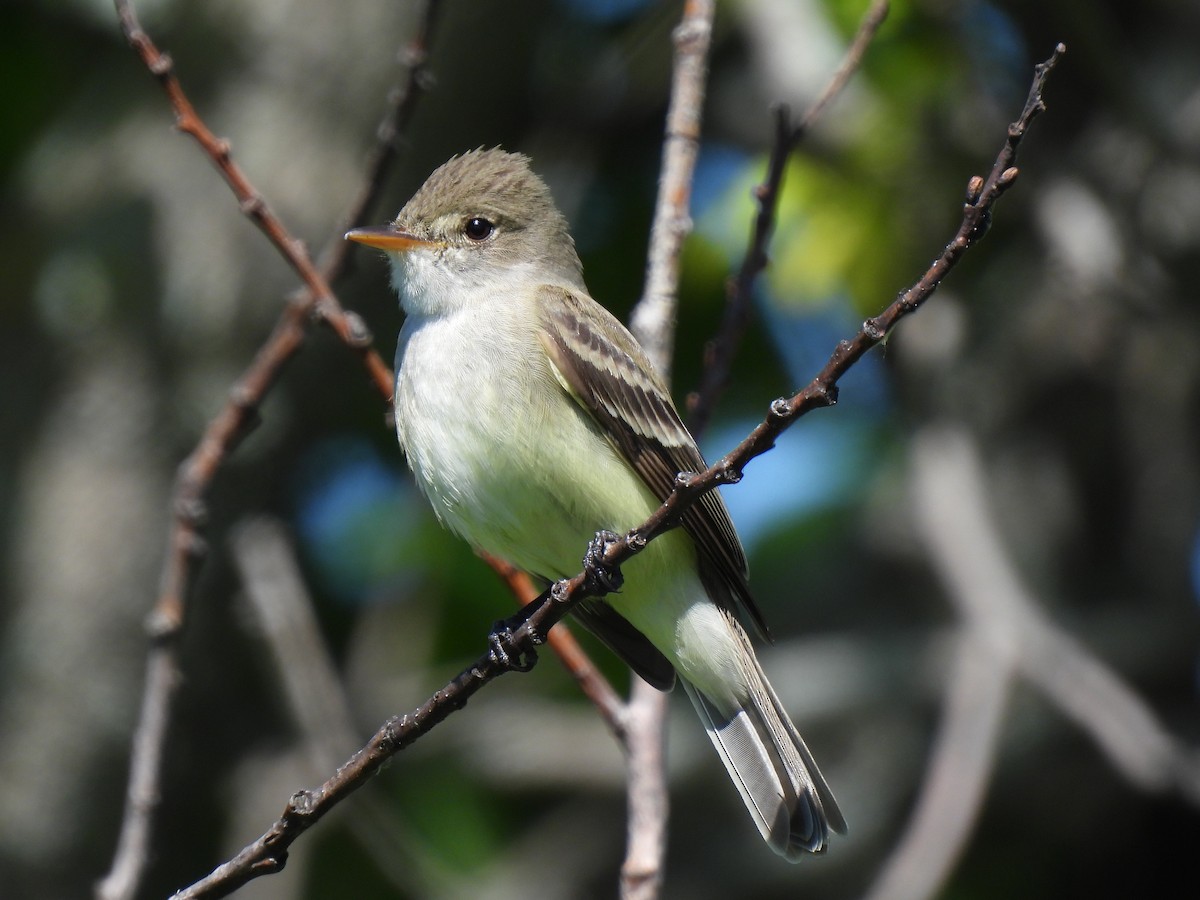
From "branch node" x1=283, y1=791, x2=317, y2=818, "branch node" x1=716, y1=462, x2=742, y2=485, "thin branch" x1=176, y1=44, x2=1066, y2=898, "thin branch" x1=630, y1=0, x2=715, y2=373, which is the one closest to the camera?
"thin branch" x1=176, y1=44, x2=1066, y2=898

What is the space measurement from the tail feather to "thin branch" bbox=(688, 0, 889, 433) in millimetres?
828

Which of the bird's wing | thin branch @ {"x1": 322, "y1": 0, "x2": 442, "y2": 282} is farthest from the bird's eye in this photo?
thin branch @ {"x1": 322, "y1": 0, "x2": 442, "y2": 282}

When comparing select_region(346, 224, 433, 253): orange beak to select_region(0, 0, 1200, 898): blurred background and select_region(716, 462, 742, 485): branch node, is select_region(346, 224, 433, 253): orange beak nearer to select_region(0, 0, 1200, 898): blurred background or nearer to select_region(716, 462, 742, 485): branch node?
select_region(0, 0, 1200, 898): blurred background

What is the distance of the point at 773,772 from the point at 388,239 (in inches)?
75.4

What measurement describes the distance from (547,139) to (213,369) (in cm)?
185

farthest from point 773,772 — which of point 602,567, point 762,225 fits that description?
point 762,225

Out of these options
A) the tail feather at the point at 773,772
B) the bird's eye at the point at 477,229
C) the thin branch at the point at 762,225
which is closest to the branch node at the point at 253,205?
the bird's eye at the point at 477,229

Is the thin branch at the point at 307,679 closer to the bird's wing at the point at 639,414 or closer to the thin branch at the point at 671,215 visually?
the thin branch at the point at 671,215

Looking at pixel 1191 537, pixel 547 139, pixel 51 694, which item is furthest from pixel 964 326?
pixel 51 694

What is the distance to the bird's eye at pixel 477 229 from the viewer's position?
4918mm

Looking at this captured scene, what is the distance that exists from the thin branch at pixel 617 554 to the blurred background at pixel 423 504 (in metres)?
2.45

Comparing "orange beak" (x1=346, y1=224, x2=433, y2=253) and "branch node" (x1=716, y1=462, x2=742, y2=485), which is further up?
"orange beak" (x1=346, y1=224, x2=433, y2=253)

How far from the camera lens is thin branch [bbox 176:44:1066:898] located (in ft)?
8.75

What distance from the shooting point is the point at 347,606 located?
24.0ft
